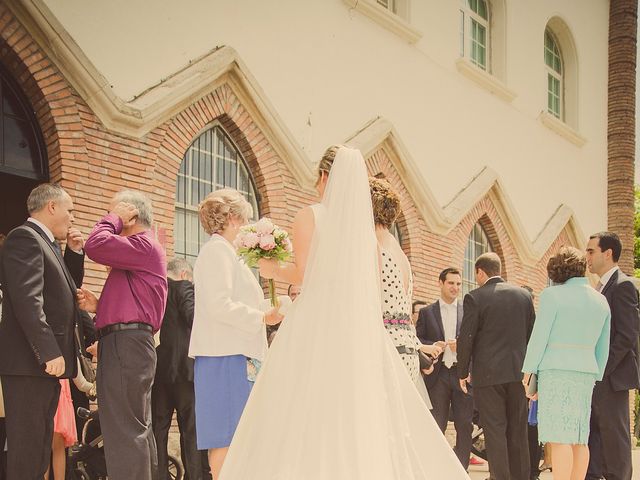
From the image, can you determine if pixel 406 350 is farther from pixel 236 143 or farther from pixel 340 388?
pixel 236 143

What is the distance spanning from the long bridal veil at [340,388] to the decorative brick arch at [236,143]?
5.51 metres

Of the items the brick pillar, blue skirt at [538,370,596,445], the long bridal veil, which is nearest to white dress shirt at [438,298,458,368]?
blue skirt at [538,370,596,445]

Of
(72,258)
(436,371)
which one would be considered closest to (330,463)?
(72,258)

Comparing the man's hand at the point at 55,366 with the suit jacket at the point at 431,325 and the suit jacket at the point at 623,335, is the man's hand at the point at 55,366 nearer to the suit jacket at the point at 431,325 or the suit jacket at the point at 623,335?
the suit jacket at the point at 623,335

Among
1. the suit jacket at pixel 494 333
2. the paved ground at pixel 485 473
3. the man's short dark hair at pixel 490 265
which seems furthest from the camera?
the paved ground at pixel 485 473

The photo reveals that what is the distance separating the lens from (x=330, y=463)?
4.49m

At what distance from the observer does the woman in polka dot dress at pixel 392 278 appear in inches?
209

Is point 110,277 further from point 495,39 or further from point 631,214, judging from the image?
point 631,214

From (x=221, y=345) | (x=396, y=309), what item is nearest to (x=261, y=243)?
(x=221, y=345)

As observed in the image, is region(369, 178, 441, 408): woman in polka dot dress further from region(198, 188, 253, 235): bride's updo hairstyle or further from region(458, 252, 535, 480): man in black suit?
region(458, 252, 535, 480): man in black suit

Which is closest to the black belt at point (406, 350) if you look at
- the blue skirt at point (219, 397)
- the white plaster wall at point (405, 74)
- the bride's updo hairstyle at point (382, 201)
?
the bride's updo hairstyle at point (382, 201)

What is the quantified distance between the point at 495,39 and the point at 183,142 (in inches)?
368

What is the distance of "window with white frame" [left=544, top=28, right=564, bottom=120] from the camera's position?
19.9 m

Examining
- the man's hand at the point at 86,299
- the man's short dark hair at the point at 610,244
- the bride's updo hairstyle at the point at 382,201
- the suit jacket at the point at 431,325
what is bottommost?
the man's hand at the point at 86,299
